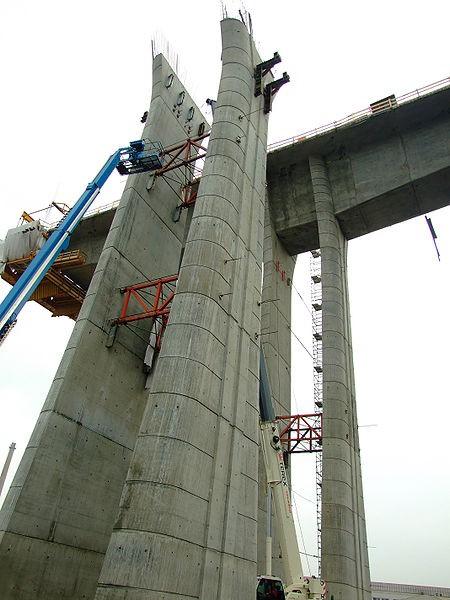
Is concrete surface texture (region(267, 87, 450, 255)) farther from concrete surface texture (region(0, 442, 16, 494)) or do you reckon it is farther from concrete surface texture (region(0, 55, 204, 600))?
concrete surface texture (region(0, 442, 16, 494))

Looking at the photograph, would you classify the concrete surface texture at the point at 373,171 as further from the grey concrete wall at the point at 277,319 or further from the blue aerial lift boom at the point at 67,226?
the blue aerial lift boom at the point at 67,226

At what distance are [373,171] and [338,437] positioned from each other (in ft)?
45.4

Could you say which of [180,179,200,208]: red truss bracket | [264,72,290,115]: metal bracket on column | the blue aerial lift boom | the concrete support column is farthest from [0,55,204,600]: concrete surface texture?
the concrete support column

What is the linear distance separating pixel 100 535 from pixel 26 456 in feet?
11.9

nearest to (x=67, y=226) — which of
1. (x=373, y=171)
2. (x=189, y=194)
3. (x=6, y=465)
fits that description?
(x=189, y=194)

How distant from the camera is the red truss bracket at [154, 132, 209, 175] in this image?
2106cm

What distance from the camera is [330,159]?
86.5ft

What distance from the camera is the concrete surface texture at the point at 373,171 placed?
23578 mm

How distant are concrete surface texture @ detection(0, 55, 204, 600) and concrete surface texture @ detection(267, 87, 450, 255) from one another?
9876mm

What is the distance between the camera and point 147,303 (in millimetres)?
18844

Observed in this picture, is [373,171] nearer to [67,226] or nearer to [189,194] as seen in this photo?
[189,194]

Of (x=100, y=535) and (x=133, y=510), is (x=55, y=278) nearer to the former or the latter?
(x=100, y=535)

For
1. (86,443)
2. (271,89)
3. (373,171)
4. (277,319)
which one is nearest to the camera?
(86,443)

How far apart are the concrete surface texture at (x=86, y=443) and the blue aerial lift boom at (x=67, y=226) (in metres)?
1.13
